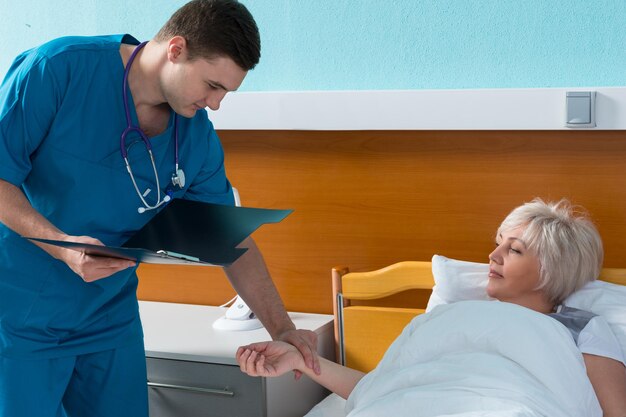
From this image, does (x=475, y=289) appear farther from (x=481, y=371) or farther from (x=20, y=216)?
(x=20, y=216)

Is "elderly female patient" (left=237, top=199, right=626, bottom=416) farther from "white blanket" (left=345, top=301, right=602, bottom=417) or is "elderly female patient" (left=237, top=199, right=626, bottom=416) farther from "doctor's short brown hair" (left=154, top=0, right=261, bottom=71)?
"doctor's short brown hair" (left=154, top=0, right=261, bottom=71)

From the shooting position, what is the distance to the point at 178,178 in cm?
199

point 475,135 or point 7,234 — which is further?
point 475,135

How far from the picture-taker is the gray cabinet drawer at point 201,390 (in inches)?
92.5


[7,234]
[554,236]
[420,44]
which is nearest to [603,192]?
[554,236]

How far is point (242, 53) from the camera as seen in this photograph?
1.75 m

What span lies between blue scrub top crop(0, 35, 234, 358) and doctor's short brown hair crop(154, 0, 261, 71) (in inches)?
9.7

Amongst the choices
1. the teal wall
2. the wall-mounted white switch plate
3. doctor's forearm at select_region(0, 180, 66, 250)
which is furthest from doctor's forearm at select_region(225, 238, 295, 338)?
the wall-mounted white switch plate

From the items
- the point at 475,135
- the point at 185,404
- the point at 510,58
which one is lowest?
the point at 185,404

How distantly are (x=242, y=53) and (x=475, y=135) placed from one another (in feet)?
3.16

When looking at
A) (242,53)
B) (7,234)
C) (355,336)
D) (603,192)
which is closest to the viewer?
(242,53)

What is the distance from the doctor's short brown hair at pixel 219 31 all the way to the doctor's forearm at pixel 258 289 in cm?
50

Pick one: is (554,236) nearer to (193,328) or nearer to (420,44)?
(420,44)

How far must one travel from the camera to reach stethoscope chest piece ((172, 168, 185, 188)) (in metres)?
1.98
